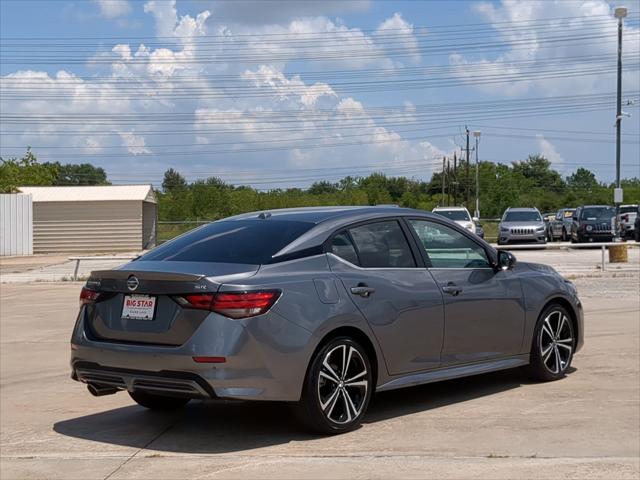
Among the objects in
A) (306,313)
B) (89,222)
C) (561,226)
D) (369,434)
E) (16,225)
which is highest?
Answer: (89,222)

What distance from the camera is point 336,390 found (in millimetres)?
6715

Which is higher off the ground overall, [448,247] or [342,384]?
[448,247]

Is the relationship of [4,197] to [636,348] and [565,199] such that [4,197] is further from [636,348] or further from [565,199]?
[565,199]

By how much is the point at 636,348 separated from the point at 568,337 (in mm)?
2056

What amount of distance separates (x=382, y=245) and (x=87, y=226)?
133ft

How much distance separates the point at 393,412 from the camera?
7.57 meters

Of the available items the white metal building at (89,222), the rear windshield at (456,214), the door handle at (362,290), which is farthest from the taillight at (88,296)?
the white metal building at (89,222)

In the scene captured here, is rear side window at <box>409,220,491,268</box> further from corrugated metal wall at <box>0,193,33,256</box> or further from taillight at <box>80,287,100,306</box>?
corrugated metal wall at <box>0,193,33,256</box>

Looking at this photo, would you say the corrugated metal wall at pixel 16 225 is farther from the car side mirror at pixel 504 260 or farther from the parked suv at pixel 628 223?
the car side mirror at pixel 504 260

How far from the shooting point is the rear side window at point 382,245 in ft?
23.9

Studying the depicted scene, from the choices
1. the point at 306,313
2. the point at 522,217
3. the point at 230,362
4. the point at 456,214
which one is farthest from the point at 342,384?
the point at 522,217

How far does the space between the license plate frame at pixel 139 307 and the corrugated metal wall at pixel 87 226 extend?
3992 cm

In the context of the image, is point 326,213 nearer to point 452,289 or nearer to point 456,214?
point 452,289

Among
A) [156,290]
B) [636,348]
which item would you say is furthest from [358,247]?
[636,348]
